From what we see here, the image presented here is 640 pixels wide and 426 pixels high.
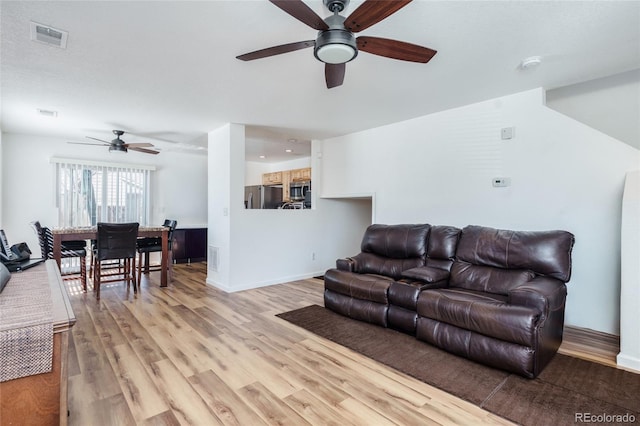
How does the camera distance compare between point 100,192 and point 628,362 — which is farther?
point 100,192

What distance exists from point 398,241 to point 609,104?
2.50 meters

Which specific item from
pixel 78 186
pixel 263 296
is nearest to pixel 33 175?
pixel 78 186

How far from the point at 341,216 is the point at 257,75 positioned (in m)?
3.48

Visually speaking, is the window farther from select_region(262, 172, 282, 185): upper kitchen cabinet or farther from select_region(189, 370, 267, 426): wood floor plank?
select_region(189, 370, 267, 426): wood floor plank

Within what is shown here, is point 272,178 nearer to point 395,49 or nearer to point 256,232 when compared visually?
point 256,232

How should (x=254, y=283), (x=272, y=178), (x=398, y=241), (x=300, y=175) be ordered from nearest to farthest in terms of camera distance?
1. (x=398, y=241)
2. (x=254, y=283)
3. (x=300, y=175)
4. (x=272, y=178)

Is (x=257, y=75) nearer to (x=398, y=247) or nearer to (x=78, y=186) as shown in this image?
(x=398, y=247)

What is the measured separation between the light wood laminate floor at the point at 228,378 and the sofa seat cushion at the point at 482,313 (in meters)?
0.61

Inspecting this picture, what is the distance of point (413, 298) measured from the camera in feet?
9.23

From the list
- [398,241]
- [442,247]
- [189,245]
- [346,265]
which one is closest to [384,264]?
[398,241]

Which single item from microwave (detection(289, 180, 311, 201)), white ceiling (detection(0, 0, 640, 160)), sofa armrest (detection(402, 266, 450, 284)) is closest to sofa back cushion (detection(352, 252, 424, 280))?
sofa armrest (detection(402, 266, 450, 284))

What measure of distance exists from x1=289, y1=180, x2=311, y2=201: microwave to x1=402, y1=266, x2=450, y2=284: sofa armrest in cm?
337

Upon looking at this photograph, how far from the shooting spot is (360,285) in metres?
3.26

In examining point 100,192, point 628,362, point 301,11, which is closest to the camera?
point 301,11
